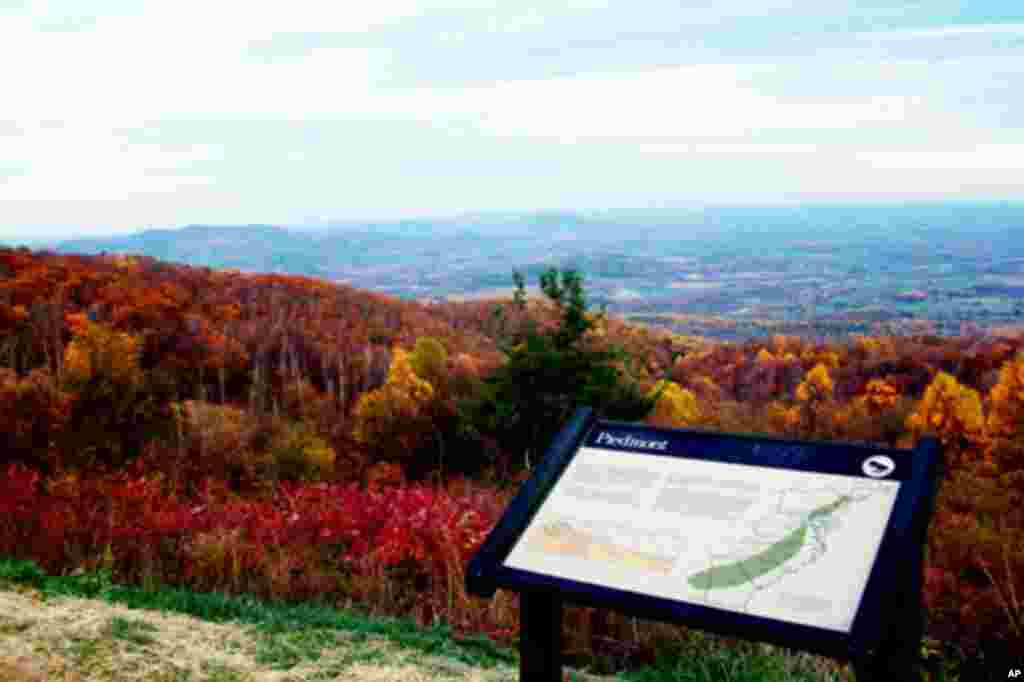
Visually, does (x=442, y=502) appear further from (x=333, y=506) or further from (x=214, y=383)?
(x=214, y=383)

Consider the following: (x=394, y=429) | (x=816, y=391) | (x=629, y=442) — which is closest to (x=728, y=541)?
(x=629, y=442)

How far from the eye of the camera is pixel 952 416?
2619cm

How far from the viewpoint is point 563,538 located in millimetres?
3418

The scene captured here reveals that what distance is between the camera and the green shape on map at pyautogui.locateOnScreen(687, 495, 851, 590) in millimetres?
2998

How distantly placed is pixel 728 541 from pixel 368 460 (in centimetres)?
1189

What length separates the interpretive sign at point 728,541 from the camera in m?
2.87

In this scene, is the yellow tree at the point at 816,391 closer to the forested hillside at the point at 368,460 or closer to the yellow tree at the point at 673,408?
the forested hillside at the point at 368,460

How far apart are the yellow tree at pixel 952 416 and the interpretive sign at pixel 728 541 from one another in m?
22.9

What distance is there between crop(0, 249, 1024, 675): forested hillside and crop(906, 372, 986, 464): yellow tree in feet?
0.26

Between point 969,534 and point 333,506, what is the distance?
185 inches

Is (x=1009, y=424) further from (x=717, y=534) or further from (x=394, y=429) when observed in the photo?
(x=717, y=534)

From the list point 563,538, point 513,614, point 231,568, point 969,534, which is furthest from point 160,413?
point 563,538

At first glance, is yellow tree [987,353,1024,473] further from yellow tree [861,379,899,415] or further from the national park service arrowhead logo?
the national park service arrowhead logo

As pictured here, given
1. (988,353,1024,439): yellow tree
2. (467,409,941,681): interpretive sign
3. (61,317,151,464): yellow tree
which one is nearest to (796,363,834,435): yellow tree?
(988,353,1024,439): yellow tree
